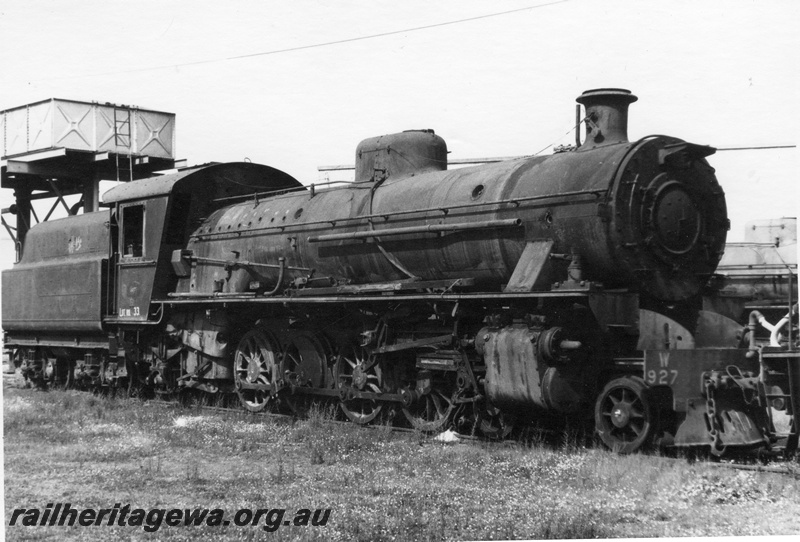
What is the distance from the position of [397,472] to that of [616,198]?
142 inches

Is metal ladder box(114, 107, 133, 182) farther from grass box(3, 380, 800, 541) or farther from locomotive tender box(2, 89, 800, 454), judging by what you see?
grass box(3, 380, 800, 541)

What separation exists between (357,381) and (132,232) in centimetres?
598

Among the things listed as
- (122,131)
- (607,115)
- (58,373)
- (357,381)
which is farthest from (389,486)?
(58,373)

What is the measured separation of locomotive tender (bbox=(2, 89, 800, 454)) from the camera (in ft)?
31.0

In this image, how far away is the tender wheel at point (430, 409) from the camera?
1094cm

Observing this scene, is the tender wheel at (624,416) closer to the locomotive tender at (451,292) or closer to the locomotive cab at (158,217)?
the locomotive tender at (451,292)

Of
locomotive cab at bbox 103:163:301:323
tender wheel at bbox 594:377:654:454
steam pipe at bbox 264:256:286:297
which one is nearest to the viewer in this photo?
tender wheel at bbox 594:377:654:454

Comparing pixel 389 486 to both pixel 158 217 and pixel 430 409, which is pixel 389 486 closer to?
pixel 430 409

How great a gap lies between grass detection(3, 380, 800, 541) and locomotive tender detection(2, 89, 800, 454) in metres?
0.74

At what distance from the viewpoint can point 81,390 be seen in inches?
689

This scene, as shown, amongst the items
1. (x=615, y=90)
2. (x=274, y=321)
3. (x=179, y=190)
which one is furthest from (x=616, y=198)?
(x=179, y=190)

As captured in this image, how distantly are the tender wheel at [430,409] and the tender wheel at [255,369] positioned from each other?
281cm

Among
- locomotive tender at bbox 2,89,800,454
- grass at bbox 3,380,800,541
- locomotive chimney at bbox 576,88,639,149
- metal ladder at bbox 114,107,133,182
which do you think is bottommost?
grass at bbox 3,380,800,541

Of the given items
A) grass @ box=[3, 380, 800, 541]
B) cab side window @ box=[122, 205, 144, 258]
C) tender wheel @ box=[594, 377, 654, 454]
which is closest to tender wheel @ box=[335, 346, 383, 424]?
grass @ box=[3, 380, 800, 541]
